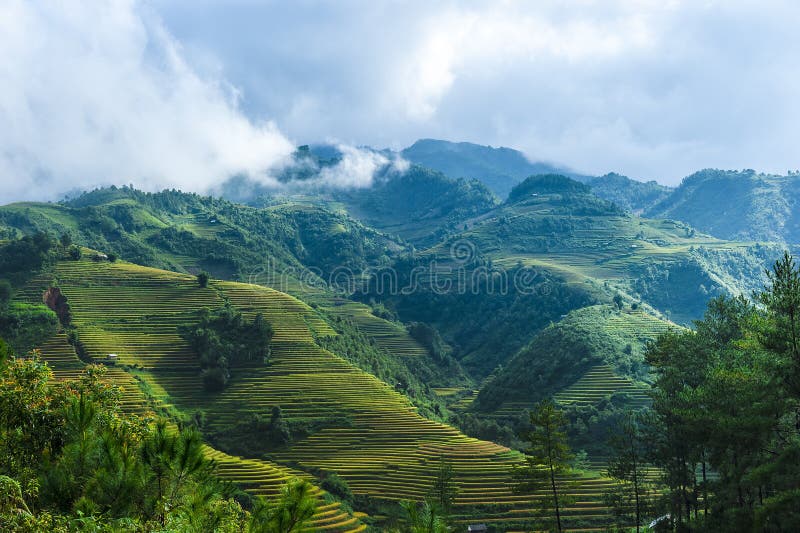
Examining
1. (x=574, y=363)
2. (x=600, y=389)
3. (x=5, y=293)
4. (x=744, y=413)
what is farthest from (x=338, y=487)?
(x=5, y=293)

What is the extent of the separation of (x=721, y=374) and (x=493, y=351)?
134m

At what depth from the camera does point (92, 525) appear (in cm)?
1380

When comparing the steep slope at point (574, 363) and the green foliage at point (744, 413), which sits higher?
the steep slope at point (574, 363)

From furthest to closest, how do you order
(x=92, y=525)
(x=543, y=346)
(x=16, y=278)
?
(x=543, y=346), (x=16, y=278), (x=92, y=525)

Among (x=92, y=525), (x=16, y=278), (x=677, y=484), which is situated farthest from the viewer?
(x=16, y=278)

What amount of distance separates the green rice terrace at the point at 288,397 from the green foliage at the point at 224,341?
1496mm

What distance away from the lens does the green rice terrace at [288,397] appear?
6197 cm

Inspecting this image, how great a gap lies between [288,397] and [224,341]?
16.0m

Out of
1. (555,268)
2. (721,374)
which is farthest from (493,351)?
(721,374)

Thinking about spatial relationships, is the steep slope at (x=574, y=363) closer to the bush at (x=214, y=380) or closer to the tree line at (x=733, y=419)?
the bush at (x=214, y=380)

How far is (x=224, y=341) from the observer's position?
293ft

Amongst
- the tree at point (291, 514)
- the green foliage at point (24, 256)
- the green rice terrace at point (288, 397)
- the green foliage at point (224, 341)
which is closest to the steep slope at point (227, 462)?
the green rice terrace at point (288, 397)

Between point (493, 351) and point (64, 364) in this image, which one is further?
point (493, 351)

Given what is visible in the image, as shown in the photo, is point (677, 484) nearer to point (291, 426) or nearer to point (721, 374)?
point (721, 374)
